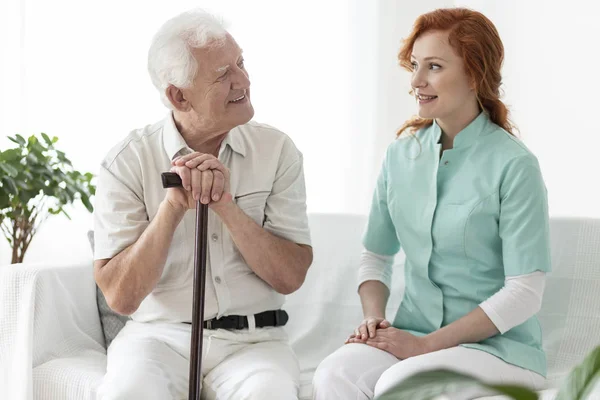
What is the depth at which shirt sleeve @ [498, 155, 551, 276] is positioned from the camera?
1.68 meters

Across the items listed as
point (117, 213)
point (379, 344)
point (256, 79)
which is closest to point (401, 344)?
point (379, 344)

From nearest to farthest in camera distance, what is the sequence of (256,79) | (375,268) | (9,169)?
(375,268), (9,169), (256,79)

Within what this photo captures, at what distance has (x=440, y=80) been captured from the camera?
177 centimetres

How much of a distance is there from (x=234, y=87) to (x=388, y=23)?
5.82ft

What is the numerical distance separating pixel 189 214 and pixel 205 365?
1.18ft

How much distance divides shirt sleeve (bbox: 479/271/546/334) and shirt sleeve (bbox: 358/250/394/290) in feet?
1.05

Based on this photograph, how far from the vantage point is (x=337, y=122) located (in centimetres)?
346

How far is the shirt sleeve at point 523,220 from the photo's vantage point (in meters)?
1.68

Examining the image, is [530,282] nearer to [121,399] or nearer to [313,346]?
[313,346]

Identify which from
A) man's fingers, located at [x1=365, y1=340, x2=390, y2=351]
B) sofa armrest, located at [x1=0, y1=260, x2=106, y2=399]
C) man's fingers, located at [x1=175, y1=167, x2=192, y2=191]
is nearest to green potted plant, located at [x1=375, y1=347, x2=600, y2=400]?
man's fingers, located at [x1=175, y1=167, x2=192, y2=191]

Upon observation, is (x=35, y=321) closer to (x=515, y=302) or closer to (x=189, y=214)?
(x=189, y=214)

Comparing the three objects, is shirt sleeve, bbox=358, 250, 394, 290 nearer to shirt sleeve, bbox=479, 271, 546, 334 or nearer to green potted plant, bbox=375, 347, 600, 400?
shirt sleeve, bbox=479, 271, 546, 334

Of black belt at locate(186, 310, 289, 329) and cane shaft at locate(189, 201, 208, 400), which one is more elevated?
cane shaft at locate(189, 201, 208, 400)

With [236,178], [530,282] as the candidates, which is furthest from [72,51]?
[530,282]
